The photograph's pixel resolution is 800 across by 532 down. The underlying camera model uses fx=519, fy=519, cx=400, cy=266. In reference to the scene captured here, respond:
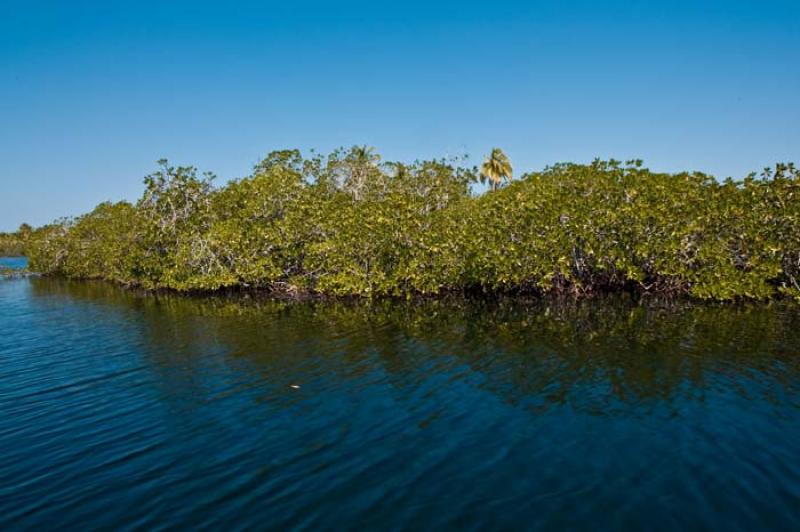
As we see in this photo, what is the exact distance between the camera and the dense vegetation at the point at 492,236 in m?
25.1

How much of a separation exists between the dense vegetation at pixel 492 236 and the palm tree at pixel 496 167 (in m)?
40.0

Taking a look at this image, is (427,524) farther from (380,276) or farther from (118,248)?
(118,248)

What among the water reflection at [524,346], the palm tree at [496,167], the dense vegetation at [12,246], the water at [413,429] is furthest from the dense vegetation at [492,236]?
the dense vegetation at [12,246]

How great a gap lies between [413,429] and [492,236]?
722 inches

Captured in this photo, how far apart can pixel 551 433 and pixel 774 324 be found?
48.3ft

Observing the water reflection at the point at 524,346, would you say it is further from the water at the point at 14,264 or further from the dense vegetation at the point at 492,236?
the water at the point at 14,264

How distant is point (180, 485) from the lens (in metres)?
8.52

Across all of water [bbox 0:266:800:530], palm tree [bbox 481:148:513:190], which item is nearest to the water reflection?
water [bbox 0:266:800:530]

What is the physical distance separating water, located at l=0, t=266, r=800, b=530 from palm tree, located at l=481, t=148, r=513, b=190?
60856 millimetres

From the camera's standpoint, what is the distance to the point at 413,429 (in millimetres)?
10602

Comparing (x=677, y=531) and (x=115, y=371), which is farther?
(x=115, y=371)

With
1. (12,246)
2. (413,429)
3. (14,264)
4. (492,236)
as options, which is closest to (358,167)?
(492,236)

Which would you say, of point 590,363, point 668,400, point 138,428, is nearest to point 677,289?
point 590,363

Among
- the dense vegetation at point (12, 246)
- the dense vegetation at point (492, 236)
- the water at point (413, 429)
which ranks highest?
the dense vegetation at point (12, 246)
